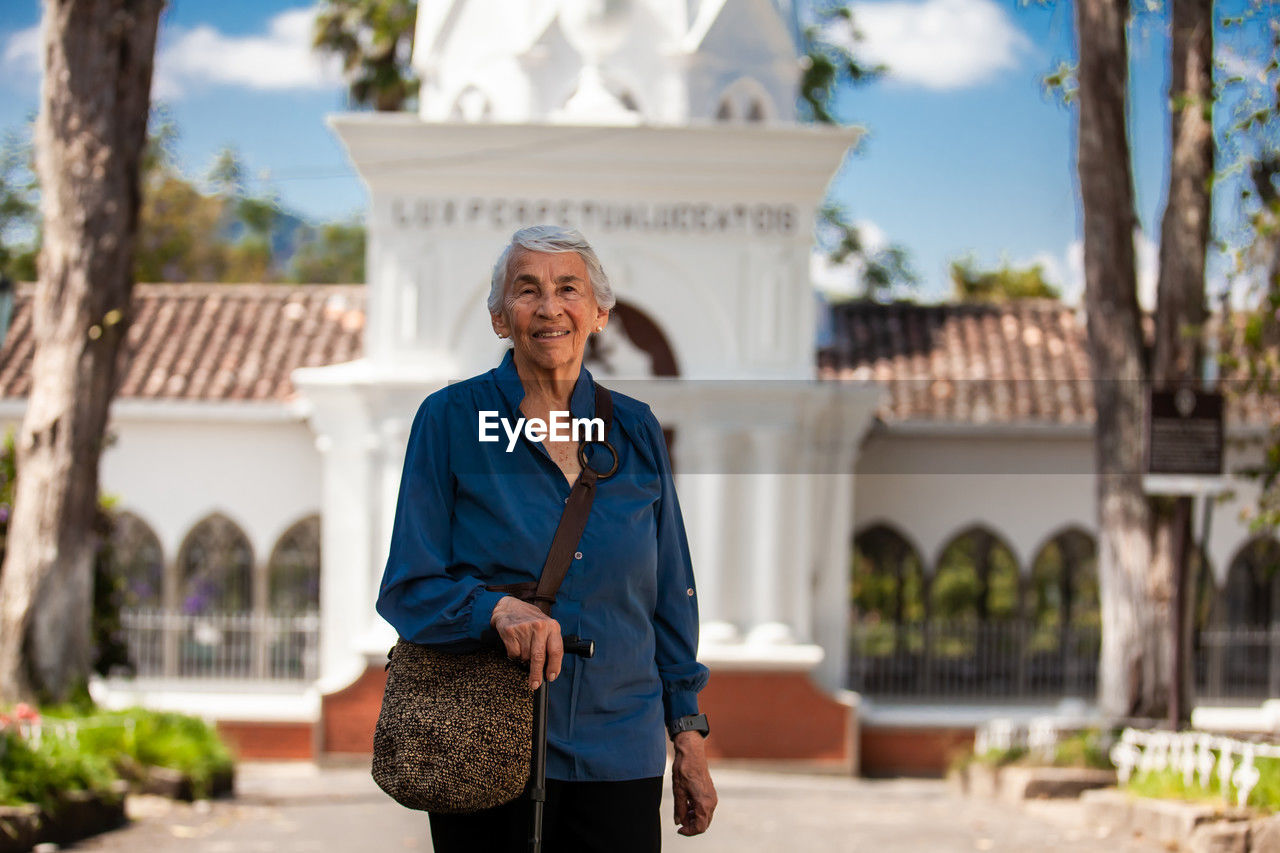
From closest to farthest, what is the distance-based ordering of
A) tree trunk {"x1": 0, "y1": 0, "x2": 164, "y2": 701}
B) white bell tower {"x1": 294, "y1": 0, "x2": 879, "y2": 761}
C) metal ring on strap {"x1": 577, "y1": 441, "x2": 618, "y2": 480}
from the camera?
metal ring on strap {"x1": 577, "y1": 441, "x2": 618, "y2": 480} → tree trunk {"x1": 0, "y1": 0, "x2": 164, "y2": 701} → white bell tower {"x1": 294, "y1": 0, "x2": 879, "y2": 761}

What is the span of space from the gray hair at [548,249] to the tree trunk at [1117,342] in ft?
29.6

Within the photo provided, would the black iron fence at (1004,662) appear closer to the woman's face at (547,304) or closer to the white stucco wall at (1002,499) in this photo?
the white stucco wall at (1002,499)

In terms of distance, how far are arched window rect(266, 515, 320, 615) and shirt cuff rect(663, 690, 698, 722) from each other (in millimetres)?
13618

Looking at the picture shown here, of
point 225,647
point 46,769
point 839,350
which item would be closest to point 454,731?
point 46,769

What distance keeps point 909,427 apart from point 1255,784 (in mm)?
7807

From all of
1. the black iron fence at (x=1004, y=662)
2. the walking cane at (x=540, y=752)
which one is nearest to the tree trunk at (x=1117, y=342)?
the black iron fence at (x=1004, y=662)

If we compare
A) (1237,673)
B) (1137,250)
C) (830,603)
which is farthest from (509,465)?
(1237,673)

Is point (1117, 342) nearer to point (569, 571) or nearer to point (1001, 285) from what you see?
point (569, 571)

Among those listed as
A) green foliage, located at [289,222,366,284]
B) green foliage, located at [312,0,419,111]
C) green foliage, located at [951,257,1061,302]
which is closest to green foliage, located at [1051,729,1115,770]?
green foliage, located at [312,0,419,111]

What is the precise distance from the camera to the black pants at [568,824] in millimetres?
3012

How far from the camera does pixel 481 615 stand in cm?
288

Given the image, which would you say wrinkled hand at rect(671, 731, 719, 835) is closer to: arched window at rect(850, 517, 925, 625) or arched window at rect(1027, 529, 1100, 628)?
arched window at rect(850, 517, 925, 625)

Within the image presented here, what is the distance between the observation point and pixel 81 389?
1004 centimetres

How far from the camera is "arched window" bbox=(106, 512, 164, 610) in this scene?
16422mm
